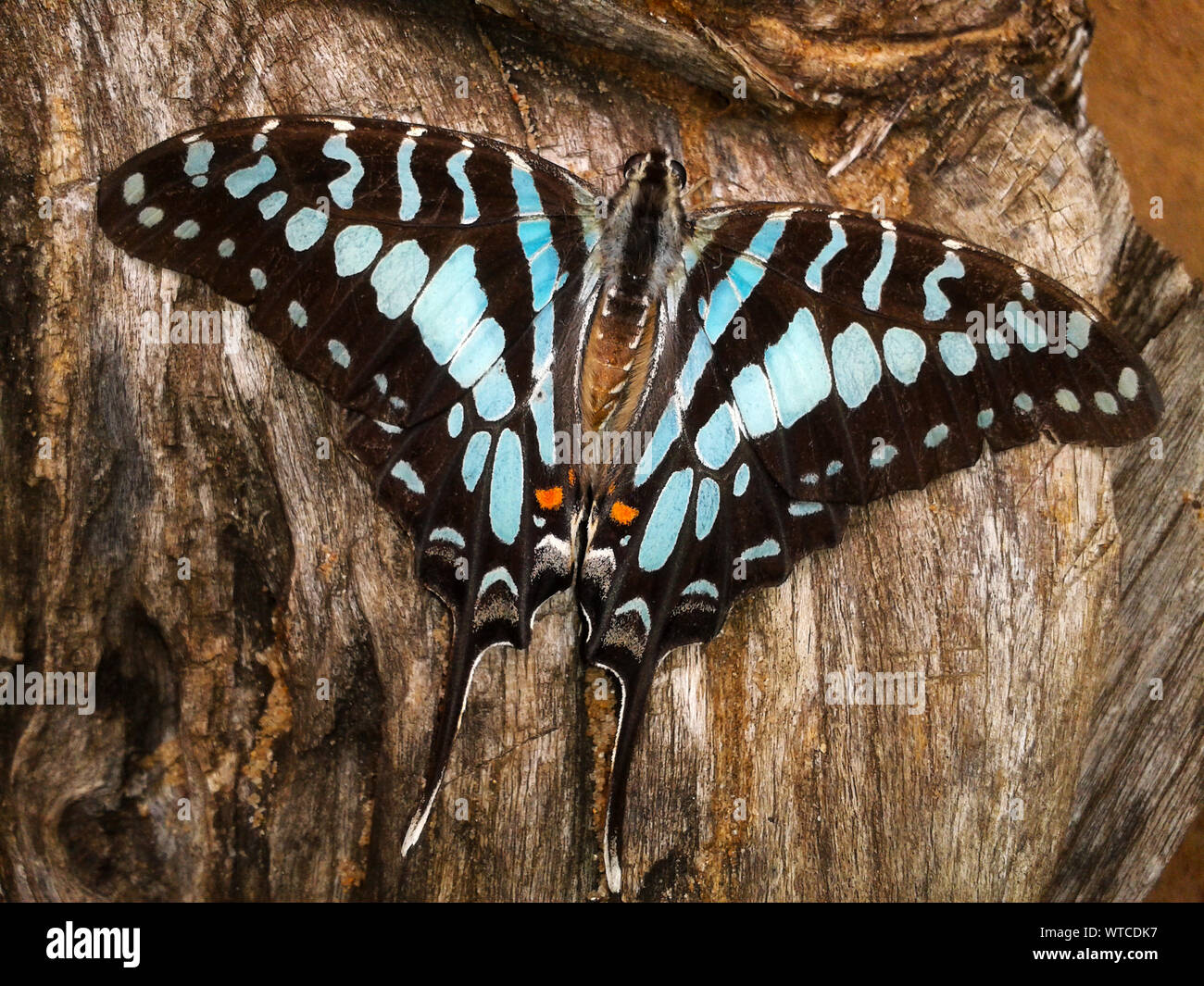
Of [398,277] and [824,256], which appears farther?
[824,256]

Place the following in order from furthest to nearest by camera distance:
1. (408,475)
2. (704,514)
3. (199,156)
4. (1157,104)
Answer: (1157,104) → (704,514) → (408,475) → (199,156)

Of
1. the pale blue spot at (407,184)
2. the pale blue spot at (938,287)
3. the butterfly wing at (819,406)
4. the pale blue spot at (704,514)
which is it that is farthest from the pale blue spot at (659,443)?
the pale blue spot at (407,184)

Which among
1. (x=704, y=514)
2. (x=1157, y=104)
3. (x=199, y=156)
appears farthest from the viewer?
(x=1157, y=104)

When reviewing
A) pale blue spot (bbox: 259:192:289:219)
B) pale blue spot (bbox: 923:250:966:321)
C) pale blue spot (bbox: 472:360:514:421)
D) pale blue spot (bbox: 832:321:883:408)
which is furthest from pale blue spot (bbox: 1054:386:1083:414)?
pale blue spot (bbox: 259:192:289:219)

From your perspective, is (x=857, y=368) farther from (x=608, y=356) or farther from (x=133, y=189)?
(x=133, y=189)

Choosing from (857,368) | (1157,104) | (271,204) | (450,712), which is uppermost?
(1157,104)

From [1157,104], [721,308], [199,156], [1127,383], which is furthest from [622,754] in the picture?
[1157,104]

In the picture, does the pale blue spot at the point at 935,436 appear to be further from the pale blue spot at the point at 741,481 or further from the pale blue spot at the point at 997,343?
the pale blue spot at the point at 741,481
